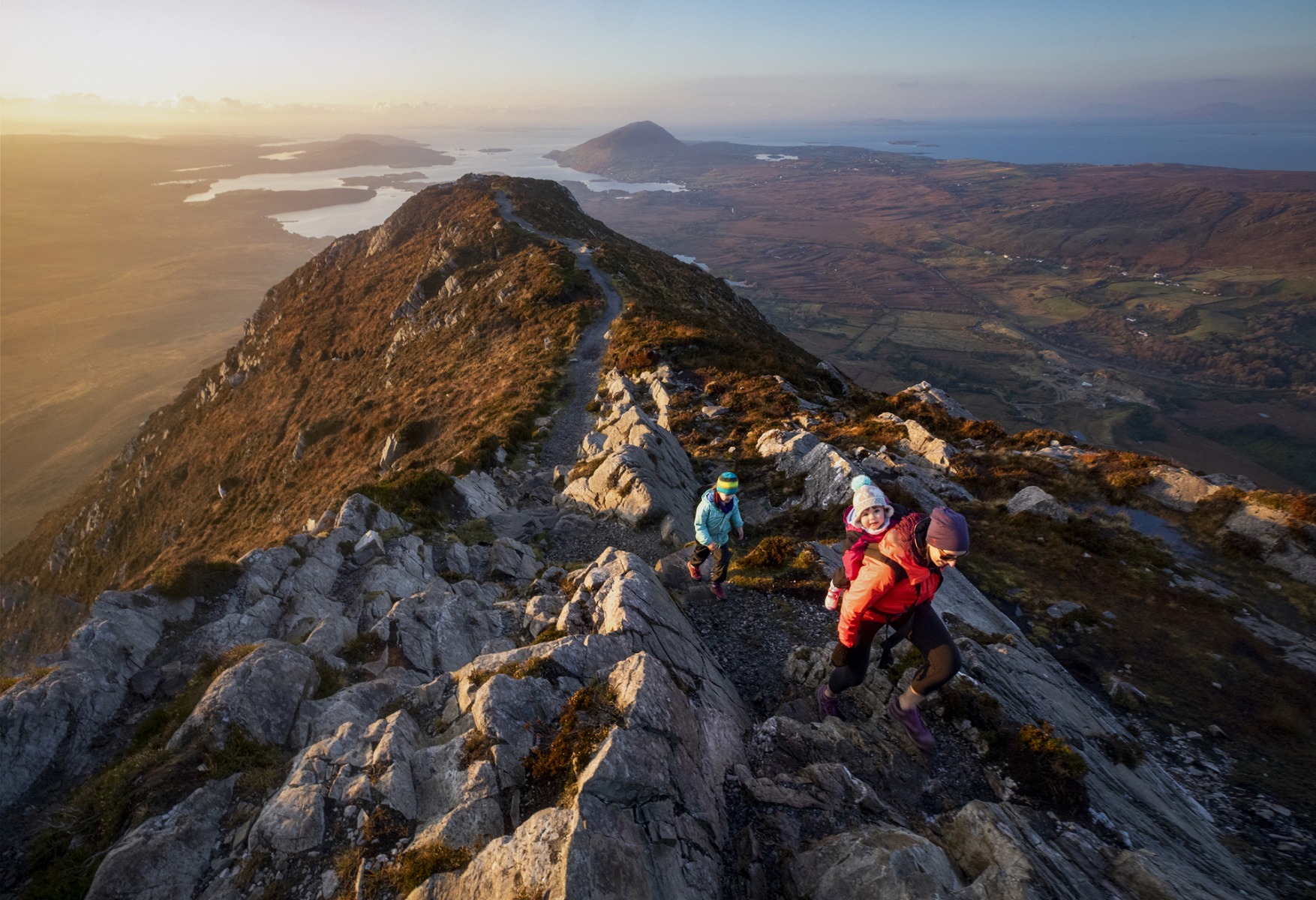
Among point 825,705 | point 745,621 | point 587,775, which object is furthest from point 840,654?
point 587,775

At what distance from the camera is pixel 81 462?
116m

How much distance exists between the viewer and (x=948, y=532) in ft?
22.1

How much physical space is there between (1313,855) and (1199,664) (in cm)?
568

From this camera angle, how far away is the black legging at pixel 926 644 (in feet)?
26.0

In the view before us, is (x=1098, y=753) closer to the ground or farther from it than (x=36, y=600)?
farther from it

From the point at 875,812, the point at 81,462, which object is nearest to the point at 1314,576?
the point at 875,812

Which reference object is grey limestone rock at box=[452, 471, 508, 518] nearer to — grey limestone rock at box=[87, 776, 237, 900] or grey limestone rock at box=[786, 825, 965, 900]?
grey limestone rock at box=[87, 776, 237, 900]

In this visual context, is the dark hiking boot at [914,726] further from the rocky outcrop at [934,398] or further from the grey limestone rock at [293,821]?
the rocky outcrop at [934,398]

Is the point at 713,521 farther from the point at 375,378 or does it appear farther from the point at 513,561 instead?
the point at 375,378

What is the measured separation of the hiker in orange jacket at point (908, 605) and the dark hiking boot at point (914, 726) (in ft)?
0.04

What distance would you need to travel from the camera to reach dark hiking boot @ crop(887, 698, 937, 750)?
28.1 ft

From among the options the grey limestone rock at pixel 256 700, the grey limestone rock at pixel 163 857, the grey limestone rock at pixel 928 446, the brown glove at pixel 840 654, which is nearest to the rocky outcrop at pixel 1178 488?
the grey limestone rock at pixel 928 446

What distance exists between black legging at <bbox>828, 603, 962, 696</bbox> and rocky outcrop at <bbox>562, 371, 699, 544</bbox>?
1020 centimetres

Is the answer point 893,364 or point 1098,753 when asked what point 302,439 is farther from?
point 893,364
